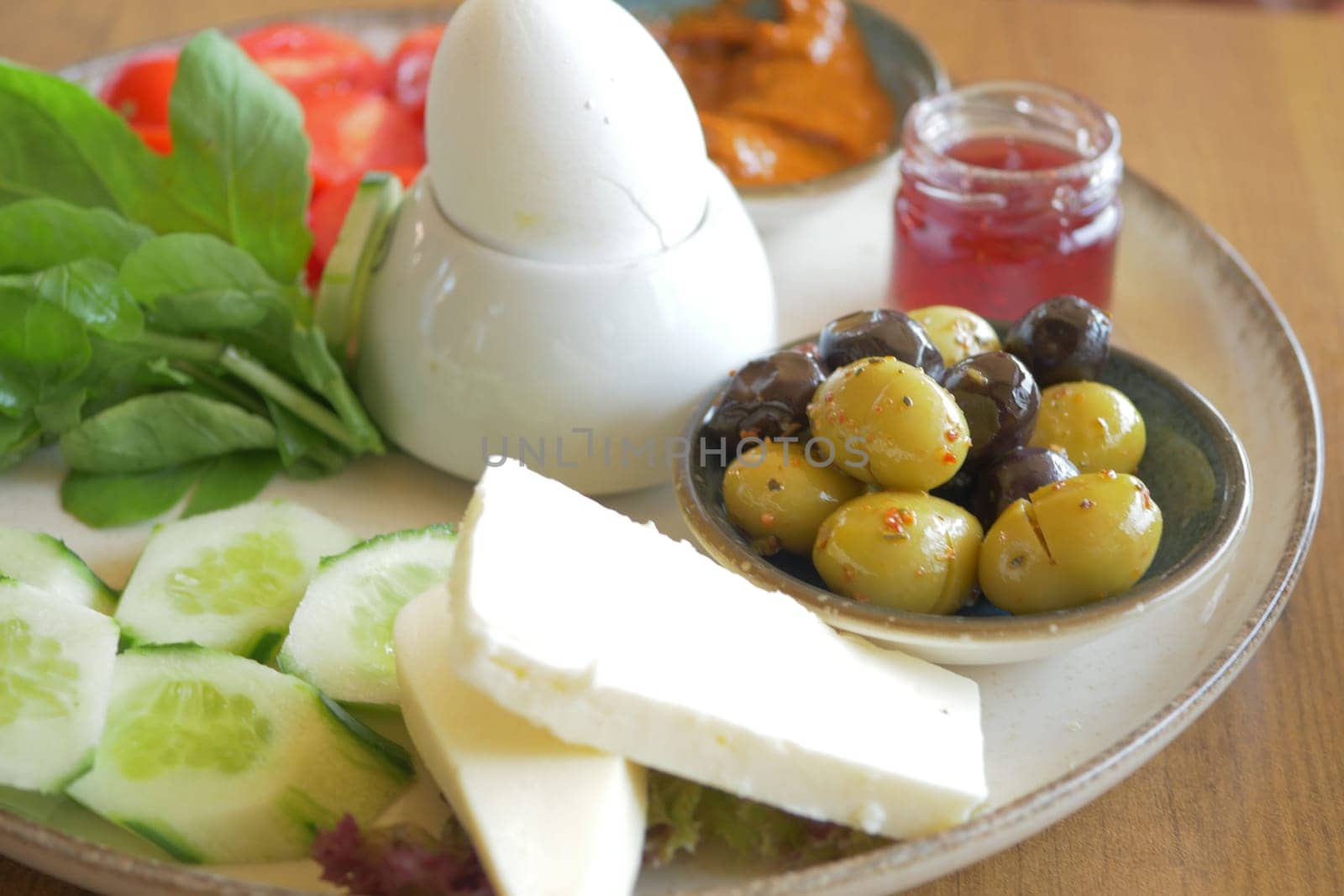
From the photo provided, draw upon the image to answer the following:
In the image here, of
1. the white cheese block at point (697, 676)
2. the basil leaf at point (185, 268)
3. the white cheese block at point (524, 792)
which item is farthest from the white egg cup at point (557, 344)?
the white cheese block at point (524, 792)

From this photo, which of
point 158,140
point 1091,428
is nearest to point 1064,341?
point 1091,428

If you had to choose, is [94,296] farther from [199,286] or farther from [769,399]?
[769,399]

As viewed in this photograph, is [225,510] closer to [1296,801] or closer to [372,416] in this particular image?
[372,416]

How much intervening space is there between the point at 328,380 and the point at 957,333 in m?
0.60

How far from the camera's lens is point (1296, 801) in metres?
1.04

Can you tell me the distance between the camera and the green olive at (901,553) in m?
0.99

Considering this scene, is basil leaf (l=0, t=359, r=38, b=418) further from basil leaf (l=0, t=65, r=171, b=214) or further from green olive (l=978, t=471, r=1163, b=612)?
green olive (l=978, t=471, r=1163, b=612)

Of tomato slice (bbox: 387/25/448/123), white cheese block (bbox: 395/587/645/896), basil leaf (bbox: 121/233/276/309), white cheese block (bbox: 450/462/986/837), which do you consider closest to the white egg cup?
basil leaf (bbox: 121/233/276/309)

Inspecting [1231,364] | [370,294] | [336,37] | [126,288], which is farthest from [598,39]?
[336,37]

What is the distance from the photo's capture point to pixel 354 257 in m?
1.32

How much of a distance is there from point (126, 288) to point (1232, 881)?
106 centimetres

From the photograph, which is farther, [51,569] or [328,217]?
[328,217]

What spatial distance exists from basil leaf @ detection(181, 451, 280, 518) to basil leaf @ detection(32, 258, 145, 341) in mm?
163

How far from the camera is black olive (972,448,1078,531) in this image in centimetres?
104
